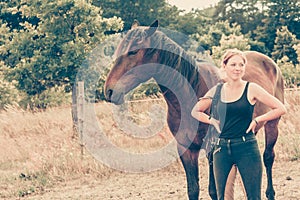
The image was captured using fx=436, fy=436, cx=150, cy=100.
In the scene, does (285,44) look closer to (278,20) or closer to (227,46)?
(278,20)

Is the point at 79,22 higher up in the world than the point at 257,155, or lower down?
higher up

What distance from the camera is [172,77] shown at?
13.8ft

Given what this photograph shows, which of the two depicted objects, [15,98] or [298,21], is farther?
[298,21]

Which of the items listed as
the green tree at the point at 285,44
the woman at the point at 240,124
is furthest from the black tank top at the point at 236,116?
the green tree at the point at 285,44

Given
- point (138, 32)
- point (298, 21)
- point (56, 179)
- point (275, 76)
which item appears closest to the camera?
point (138, 32)

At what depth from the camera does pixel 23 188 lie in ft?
23.8

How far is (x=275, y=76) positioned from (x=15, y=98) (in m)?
14.7

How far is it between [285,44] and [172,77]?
22538 millimetres

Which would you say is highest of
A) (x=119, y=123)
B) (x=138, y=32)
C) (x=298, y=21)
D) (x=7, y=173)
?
(x=298, y=21)

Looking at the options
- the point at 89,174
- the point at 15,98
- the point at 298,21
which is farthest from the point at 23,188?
the point at 298,21

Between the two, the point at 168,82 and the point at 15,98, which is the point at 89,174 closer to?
the point at 168,82

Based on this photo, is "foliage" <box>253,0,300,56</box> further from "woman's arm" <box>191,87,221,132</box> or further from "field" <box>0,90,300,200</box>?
"woman's arm" <box>191,87,221,132</box>

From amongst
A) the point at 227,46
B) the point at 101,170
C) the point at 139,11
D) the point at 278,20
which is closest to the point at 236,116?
the point at 101,170

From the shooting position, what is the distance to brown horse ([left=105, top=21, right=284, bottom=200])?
4047 mm
